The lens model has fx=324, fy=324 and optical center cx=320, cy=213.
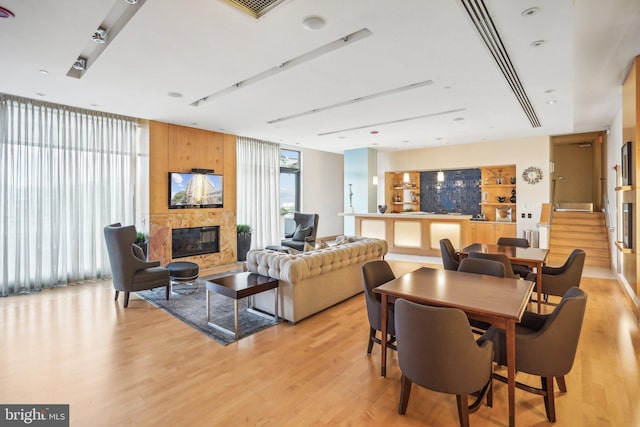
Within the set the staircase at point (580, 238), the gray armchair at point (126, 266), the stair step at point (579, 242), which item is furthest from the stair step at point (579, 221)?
the gray armchair at point (126, 266)

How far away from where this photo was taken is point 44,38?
3.11 metres

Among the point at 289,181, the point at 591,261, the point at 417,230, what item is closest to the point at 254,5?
the point at 417,230

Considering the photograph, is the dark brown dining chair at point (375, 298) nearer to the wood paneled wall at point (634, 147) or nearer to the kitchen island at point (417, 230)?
the wood paneled wall at point (634, 147)

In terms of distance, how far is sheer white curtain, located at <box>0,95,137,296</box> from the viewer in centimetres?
495

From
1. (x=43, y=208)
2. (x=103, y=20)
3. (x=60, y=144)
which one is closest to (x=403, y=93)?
(x=103, y=20)

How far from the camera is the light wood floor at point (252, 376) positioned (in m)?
2.21

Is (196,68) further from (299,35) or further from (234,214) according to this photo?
(234,214)

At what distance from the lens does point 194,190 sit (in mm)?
6867

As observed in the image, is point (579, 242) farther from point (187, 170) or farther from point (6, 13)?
point (6, 13)

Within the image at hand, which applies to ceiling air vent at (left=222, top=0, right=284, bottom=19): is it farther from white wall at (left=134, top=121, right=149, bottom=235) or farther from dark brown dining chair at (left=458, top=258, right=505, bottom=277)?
white wall at (left=134, top=121, right=149, bottom=235)

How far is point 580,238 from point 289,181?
771 cm

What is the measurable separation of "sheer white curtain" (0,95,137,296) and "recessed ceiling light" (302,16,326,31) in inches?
190

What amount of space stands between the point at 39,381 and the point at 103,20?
3.13 metres

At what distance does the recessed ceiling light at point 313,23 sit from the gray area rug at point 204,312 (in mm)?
3124
